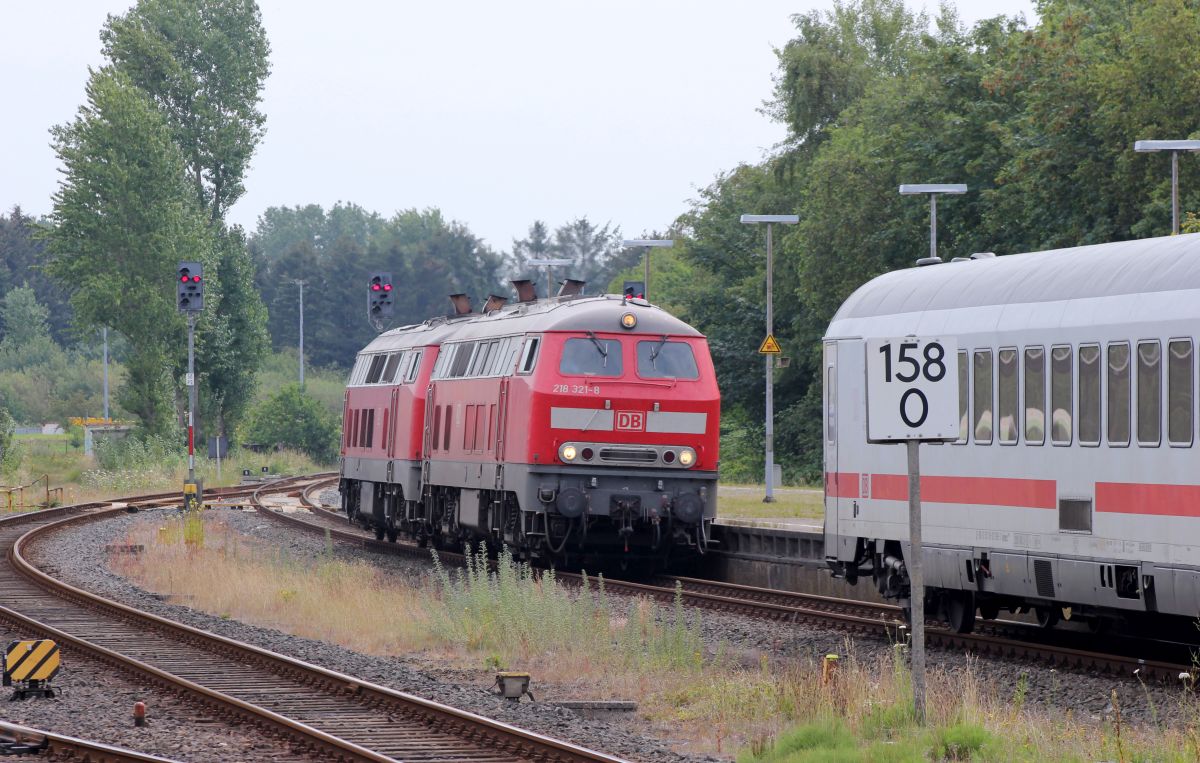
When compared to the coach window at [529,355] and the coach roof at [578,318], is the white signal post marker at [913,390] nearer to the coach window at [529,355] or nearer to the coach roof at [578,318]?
the coach roof at [578,318]

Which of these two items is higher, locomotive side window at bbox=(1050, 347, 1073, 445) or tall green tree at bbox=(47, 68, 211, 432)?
tall green tree at bbox=(47, 68, 211, 432)

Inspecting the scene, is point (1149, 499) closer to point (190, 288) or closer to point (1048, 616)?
point (1048, 616)

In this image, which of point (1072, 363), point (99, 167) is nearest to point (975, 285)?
point (1072, 363)

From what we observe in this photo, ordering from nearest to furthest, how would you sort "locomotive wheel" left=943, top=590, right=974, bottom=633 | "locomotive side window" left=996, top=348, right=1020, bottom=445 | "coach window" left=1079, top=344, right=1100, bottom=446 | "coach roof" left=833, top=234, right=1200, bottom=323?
"coach roof" left=833, top=234, right=1200, bottom=323 < "coach window" left=1079, top=344, right=1100, bottom=446 < "locomotive side window" left=996, top=348, right=1020, bottom=445 < "locomotive wheel" left=943, top=590, right=974, bottom=633

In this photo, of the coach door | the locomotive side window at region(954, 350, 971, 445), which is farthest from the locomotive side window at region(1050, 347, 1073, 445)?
the coach door

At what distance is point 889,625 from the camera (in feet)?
59.4

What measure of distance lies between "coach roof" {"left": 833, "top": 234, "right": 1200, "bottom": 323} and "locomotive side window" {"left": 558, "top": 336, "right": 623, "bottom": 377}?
19.2ft

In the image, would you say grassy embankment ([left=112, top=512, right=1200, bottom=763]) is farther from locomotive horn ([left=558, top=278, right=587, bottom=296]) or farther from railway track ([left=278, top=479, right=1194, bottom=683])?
locomotive horn ([left=558, top=278, right=587, bottom=296])

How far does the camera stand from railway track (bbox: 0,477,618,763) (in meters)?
11.4

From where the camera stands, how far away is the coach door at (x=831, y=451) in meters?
18.7

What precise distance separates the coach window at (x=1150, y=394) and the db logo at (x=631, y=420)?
10.6m

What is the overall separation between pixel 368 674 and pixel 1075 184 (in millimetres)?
31737

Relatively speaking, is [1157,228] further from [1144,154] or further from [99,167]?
[99,167]

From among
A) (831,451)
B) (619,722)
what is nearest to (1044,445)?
(831,451)
